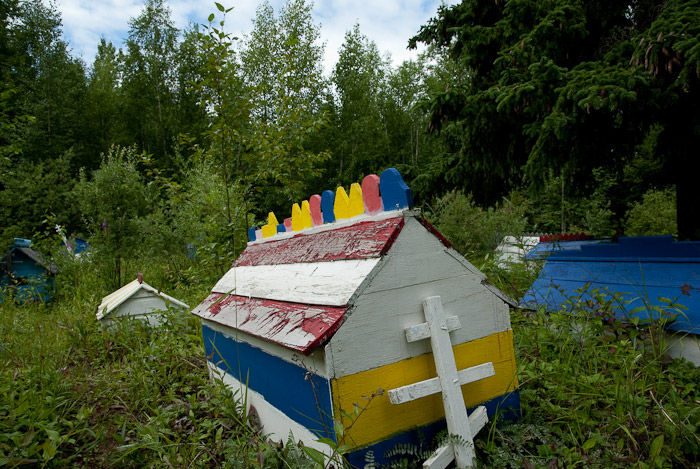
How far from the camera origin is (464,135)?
4.11 meters

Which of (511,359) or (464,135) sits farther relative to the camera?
(464,135)

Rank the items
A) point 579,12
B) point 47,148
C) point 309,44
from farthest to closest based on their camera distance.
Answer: point 47,148
point 309,44
point 579,12

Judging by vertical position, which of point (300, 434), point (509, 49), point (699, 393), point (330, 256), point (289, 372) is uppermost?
point (509, 49)

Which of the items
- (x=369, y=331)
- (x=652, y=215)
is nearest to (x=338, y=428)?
(x=369, y=331)

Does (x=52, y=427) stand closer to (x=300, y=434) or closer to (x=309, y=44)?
(x=300, y=434)

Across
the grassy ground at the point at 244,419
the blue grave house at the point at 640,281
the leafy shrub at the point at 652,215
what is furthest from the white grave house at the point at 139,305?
the leafy shrub at the point at 652,215

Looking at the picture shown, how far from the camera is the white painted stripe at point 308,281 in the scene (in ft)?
4.75

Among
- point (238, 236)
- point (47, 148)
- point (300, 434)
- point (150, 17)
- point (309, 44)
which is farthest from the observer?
point (150, 17)

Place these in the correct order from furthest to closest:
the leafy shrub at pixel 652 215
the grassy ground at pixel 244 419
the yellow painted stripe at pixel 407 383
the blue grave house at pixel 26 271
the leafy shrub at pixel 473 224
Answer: the leafy shrub at pixel 652 215
the blue grave house at pixel 26 271
the leafy shrub at pixel 473 224
the grassy ground at pixel 244 419
the yellow painted stripe at pixel 407 383

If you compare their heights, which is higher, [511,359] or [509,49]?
[509,49]

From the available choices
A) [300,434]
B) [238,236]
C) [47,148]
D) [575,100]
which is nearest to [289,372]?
[300,434]

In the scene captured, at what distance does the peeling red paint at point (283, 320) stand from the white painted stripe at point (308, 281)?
0.04m

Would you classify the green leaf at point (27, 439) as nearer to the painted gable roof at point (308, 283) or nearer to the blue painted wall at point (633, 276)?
the painted gable roof at point (308, 283)

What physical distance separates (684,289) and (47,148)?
2634 centimetres
